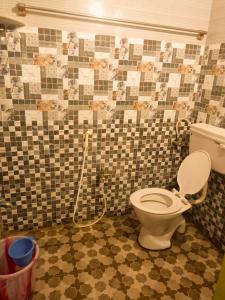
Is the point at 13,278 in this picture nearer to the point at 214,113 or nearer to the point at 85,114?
the point at 85,114

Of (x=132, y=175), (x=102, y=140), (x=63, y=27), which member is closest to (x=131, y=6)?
(x=63, y=27)

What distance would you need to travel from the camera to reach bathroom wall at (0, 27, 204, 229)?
1.67m

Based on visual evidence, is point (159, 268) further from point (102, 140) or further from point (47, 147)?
point (47, 147)

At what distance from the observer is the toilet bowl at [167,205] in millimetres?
1747

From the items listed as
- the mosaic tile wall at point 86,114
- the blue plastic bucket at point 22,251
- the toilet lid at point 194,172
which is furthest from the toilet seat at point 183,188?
the blue plastic bucket at point 22,251

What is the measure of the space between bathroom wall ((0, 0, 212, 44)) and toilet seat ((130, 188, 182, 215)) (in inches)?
49.4

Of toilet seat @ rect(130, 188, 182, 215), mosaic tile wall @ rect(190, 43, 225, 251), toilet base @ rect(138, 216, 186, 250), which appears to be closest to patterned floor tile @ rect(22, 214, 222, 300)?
toilet base @ rect(138, 216, 186, 250)

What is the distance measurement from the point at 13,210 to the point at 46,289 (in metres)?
0.69

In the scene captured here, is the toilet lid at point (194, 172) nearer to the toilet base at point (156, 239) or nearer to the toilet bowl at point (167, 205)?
the toilet bowl at point (167, 205)

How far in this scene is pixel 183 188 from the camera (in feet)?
6.65

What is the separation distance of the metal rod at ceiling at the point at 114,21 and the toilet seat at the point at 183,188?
0.98 meters

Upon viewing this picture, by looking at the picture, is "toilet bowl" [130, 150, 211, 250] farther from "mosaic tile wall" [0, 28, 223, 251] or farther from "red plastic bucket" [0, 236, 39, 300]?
"red plastic bucket" [0, 236, 39, 300]

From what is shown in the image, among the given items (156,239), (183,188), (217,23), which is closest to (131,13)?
(217,23)

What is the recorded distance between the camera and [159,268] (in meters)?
1.72
